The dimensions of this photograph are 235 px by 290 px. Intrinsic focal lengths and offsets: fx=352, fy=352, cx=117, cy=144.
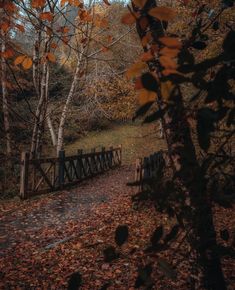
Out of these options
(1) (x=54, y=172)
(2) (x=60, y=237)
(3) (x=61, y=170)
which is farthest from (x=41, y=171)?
(2) (x=60, y=237)

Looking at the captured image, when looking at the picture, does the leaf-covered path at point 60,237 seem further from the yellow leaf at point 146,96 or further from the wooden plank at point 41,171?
the yellow leaf at point 146,96

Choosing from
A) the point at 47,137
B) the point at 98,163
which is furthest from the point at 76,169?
the point at 47,137

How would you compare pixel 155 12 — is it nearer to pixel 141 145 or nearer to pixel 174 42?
pixel 174 42

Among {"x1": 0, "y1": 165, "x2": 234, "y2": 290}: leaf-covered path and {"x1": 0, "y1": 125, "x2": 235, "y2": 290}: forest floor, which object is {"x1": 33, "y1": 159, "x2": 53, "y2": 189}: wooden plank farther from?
{"x1": 0, "y1": 125, "x2": 235, "y2": 290}: forest floor

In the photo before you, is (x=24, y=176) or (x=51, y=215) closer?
(x=51, y=215)

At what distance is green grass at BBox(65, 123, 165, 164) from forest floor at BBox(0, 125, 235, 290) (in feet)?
34.0

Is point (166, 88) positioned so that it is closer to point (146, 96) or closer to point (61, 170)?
point (146, 96)

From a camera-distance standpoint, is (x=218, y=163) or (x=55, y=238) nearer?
(x=218, y=163)

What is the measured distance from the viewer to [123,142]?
26.4 meters

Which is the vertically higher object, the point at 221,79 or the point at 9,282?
the point at 221,79

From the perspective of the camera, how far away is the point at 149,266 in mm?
1275

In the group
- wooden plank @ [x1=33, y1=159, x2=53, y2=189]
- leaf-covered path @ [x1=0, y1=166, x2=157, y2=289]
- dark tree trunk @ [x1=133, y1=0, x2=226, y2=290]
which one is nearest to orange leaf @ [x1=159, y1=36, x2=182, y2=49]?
dark tree trunk @ [x1=133, y1=0, x2=226, y2=290]

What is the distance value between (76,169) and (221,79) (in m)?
12.5

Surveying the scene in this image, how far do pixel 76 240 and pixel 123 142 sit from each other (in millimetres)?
19665
